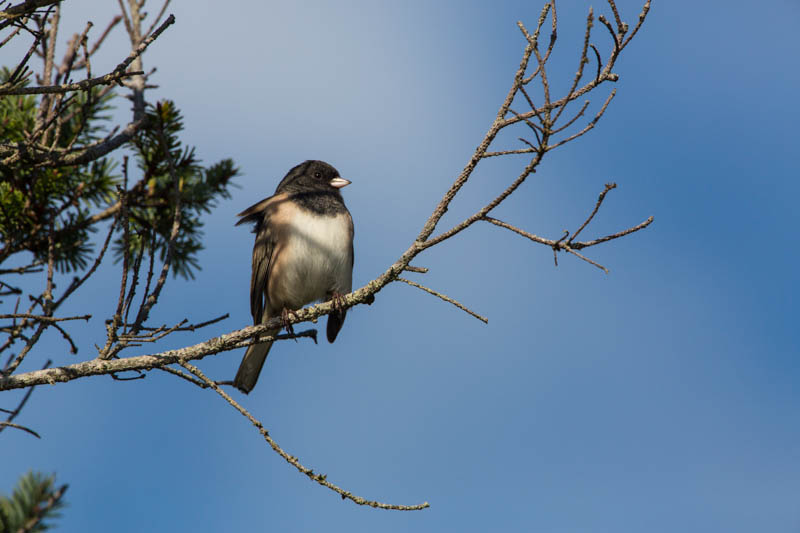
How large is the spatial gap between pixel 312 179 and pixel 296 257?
0.86 metres

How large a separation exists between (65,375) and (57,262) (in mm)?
1120

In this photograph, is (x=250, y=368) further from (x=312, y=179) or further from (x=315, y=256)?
(x=312, y=179)

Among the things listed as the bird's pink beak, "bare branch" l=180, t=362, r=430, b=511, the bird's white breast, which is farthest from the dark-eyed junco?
"bare branch" l=180, t=362, r=430, b=511

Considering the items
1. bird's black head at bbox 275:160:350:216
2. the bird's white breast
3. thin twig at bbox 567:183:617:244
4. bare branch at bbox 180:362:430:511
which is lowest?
bare branch at bbox 180:362:430:511

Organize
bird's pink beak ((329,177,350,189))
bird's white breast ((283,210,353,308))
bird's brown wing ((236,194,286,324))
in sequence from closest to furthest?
1. bird's white breast ((283,210,353,308))
2. bird's brown wing ((236,194,286,324))
3. bird's pink beak ((329,177,350,189))

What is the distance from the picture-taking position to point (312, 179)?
5.14m

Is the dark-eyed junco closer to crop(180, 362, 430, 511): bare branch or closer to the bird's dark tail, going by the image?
the bird's dark tail

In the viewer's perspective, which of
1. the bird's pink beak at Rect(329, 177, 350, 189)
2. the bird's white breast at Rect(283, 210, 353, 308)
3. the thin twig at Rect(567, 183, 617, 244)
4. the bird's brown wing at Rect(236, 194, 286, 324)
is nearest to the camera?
the thin twig at Rect(567, 183, 617, 244)

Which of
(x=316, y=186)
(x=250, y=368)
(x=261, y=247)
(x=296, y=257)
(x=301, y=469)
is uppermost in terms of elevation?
(x=316, y=186)

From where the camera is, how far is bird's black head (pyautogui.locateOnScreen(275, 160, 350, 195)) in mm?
5059

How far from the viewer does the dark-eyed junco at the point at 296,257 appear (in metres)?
4.45

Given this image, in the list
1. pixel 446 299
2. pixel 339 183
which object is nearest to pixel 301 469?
pixel 446 299

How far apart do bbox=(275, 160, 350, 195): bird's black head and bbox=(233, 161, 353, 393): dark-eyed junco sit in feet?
0.51

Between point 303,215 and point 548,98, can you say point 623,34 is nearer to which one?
point 548,98
